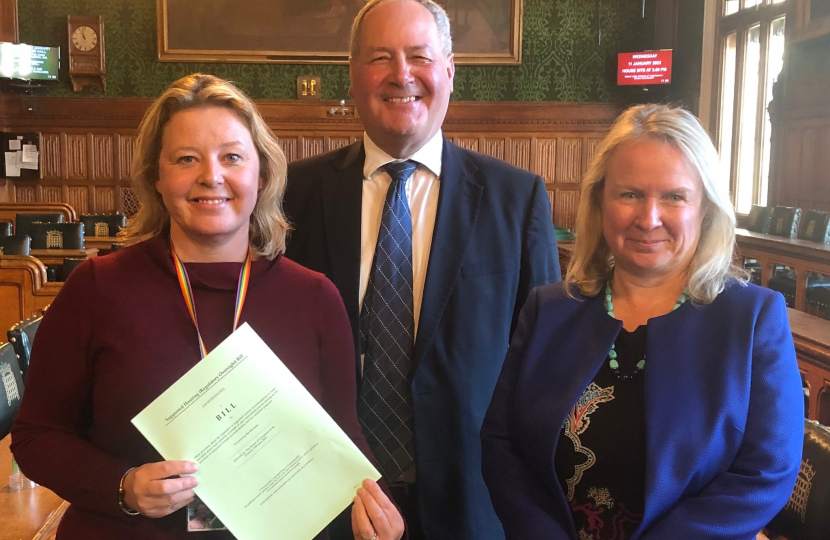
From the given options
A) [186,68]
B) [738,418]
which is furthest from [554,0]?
[738,418]

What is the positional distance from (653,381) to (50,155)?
1111 cm

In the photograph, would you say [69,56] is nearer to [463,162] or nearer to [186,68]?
[186,68]

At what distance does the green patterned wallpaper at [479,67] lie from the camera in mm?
10383

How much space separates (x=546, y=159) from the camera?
35.4ft

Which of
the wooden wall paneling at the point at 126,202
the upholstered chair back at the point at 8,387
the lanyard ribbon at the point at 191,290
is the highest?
the lanyard ribbon at the point at 191,290

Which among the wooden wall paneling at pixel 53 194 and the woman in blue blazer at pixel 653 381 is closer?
the woman in blue blazer at pixel 653 381

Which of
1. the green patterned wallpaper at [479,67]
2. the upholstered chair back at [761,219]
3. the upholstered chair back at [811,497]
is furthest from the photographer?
the green patterned wallpaper at [479,67]

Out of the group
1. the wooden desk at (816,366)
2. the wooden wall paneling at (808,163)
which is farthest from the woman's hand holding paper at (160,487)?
the wooden wall paneling at (808,163)

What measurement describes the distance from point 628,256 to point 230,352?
31.3 inches

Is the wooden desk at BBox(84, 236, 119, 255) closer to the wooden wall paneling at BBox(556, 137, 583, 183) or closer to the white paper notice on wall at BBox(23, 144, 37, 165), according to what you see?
the white paper notice on wall at BBox(23, 144, 37, 165)

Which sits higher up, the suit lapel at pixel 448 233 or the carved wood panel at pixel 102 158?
the carved wood panel at pixel 102 158

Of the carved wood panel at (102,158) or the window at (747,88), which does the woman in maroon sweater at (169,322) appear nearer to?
the window at (747,88)

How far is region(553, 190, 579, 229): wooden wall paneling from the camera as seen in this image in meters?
10.9

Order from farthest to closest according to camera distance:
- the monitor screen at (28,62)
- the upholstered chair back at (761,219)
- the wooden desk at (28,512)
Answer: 1. the monitor screen at (28,62)
2. the upholstered chair back at (761,219)
3. the wooden desk at (28,512)
